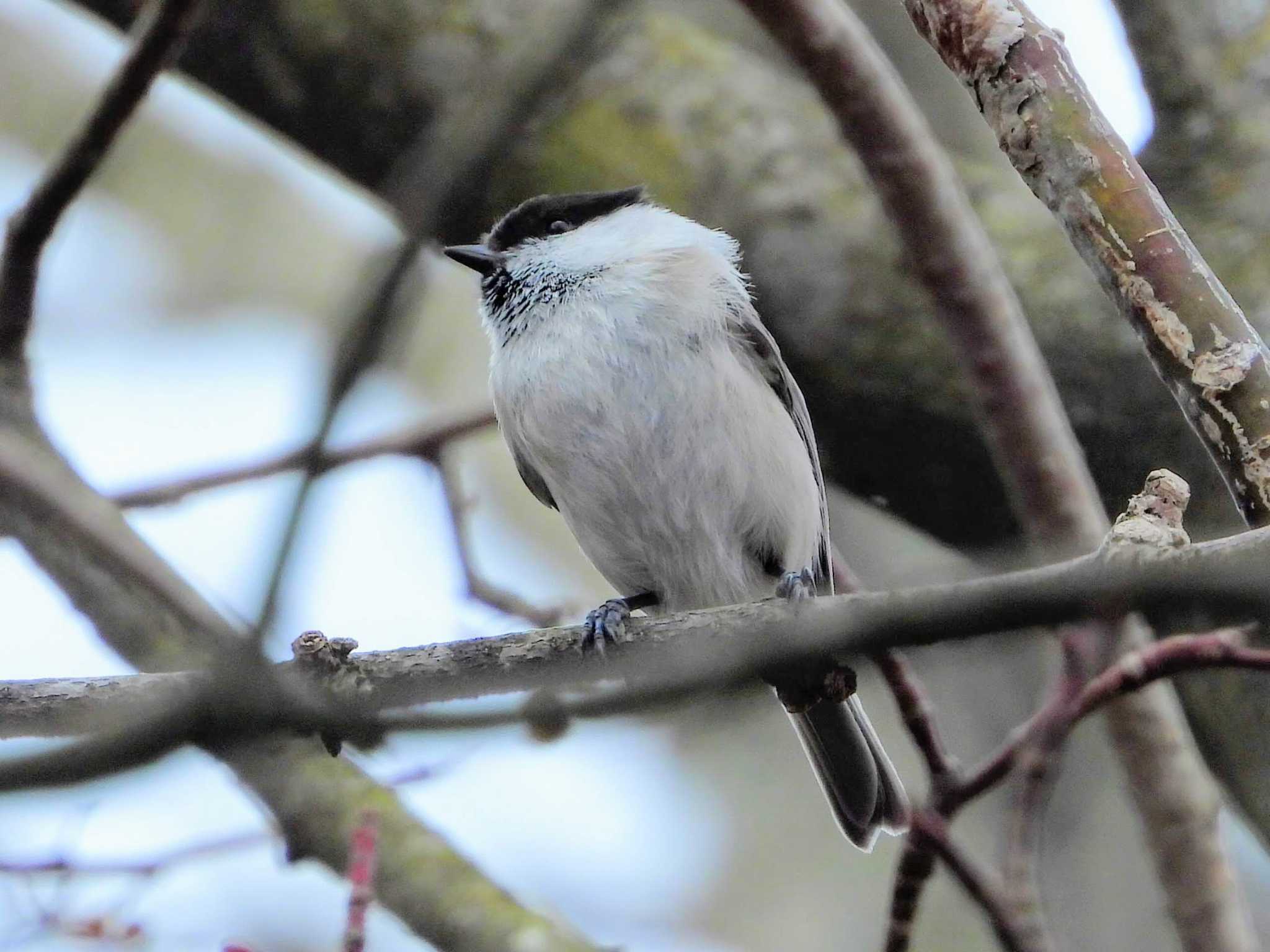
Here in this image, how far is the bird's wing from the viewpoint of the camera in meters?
3.05

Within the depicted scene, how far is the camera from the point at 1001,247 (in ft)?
9.91

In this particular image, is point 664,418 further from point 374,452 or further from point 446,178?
point 446,178

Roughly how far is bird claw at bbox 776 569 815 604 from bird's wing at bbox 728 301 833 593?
121 millimetres

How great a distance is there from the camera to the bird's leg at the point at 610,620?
2.04 m

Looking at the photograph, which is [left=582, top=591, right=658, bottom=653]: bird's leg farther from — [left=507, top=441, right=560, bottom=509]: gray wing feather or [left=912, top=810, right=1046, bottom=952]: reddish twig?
[left=912, top=810, right=1046, bottom=952]: reddish twig

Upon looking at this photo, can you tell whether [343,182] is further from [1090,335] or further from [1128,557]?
[1128,557]

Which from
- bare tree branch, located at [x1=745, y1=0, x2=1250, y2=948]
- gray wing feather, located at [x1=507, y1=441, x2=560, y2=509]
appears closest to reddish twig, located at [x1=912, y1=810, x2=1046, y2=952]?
bare tree branch, located at [x1=745, y1=0, x2=1250, y2=948]

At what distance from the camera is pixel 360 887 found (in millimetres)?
1710

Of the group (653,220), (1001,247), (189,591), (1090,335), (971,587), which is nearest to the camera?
(971,587)

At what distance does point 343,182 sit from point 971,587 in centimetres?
226

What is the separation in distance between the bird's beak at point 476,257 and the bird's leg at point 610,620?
86cm

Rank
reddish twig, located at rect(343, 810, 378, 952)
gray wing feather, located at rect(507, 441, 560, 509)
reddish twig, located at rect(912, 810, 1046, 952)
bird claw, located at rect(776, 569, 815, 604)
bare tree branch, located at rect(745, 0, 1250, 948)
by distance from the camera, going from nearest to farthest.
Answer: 1. reddish twig, located at rect(343, 810, 378, 952)
2. reddish twig, located at rect(912, 810, 1046, 952)
3. bare tree branch, located at rect(745, 0, 1250, 948)
4. bird claw, located at rect(776, 569, 815, 604)
5. gray wing feather, located at rect(507, 441, 560, 509)

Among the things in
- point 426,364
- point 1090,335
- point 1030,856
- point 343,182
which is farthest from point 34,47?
point 1030,856

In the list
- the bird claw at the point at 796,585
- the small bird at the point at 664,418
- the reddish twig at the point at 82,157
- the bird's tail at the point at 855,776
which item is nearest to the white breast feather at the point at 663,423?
the small bird at the point at 664,418
